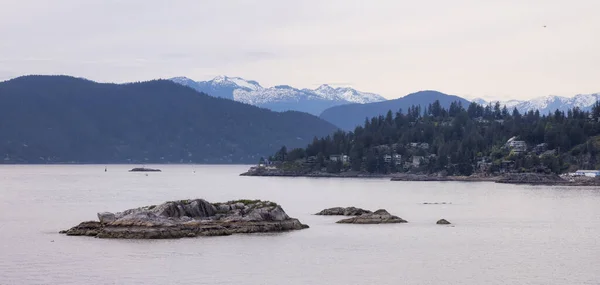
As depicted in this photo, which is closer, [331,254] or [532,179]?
[331,254]

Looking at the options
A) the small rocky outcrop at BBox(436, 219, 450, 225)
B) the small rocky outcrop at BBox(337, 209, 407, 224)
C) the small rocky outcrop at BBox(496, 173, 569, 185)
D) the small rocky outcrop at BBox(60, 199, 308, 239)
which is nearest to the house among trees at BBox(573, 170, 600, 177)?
the small rocky outcrop at BBox(496, 173, 569, 185)

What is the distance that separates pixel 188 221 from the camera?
70.2 m

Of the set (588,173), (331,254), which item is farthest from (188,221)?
(588,173)

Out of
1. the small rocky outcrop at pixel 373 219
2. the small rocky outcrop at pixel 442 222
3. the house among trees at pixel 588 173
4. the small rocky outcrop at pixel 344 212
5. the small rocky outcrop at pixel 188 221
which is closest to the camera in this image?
the small rocky outcrop at pixel 188 221

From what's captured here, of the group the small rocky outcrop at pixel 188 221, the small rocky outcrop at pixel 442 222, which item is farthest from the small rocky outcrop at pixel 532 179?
the small rocky outcrop at pixel 188 221

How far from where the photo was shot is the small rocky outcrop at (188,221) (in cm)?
6712

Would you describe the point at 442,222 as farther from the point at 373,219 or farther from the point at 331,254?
the point at 331,254

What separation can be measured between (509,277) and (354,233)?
78.4ft

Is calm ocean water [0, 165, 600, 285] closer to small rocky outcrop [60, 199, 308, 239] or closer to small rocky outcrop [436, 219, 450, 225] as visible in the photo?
small rocky outcrop [436, 219, 450, 225]

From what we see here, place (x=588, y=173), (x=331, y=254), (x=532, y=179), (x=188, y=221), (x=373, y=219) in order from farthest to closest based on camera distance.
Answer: (x=532, y=179) < (x=588, y=173) < (x=373, y=219) < (x=188, y=221) < (x=331, y=254)

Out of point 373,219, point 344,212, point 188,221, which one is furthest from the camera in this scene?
point 344,212

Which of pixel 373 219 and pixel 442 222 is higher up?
pixel 373 219

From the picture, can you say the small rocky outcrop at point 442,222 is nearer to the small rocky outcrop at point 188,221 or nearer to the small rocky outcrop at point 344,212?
the small rocky outcrop at point 344,212

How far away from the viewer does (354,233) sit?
7369cm
